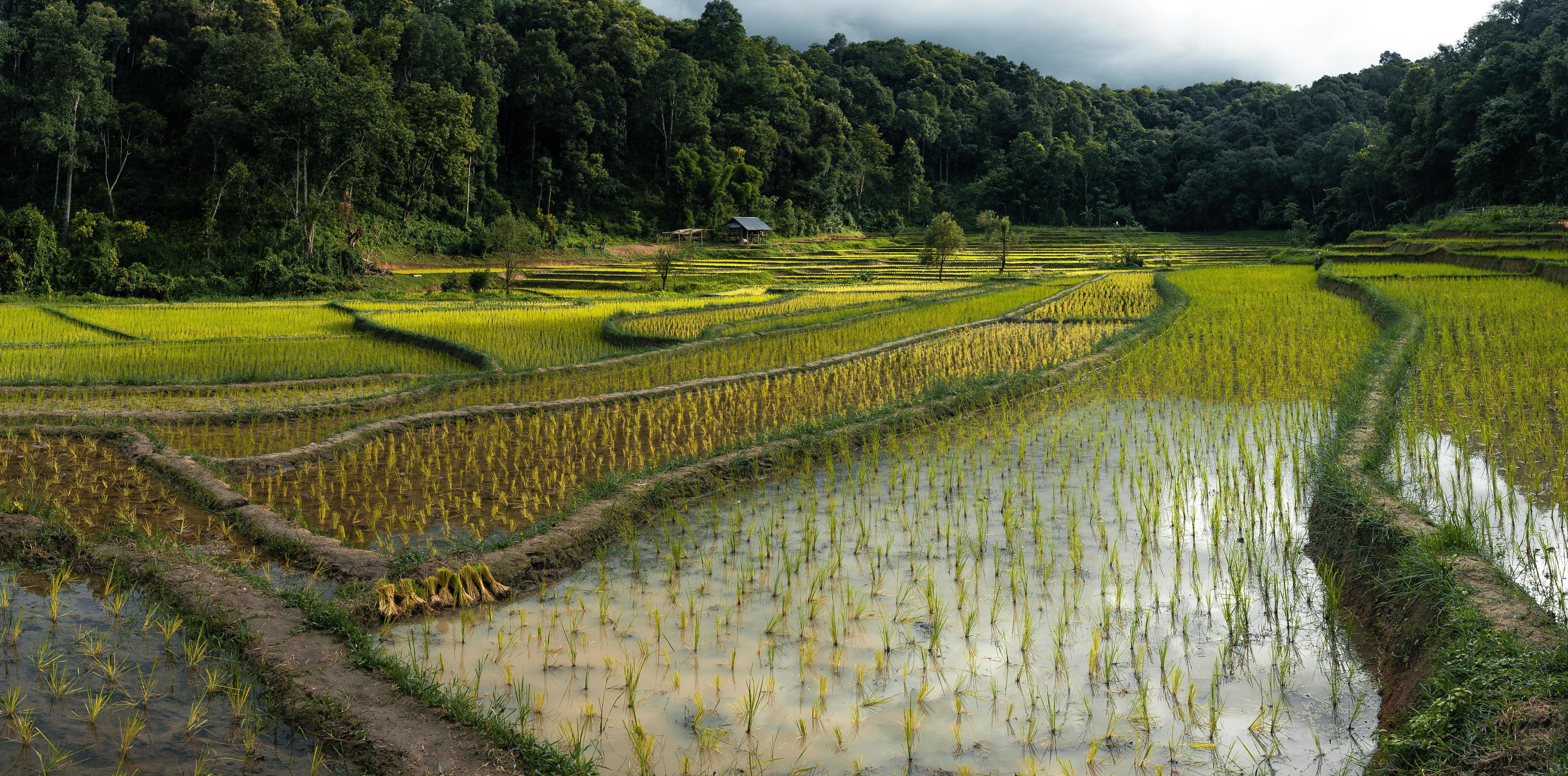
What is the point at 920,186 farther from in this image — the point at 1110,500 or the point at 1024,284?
the point at 1110,500

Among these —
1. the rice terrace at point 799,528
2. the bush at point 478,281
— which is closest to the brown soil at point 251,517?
the rice terrace at point 799,528

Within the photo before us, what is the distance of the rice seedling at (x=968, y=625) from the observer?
2934 millimetres

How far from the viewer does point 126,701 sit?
10.3 feet

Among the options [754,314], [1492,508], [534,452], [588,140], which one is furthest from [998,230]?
[1492,508]

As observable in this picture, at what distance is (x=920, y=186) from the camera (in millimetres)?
66938

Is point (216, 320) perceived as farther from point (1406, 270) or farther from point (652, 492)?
point (1406, 270)

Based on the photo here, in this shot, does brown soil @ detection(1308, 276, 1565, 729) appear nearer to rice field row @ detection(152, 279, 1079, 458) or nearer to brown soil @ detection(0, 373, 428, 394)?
rice field row @ detection(152, 279, 1079, 458)

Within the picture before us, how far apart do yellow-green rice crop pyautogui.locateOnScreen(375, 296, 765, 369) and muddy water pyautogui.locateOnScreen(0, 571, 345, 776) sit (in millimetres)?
7290

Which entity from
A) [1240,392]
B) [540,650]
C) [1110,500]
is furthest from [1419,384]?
[540,650]

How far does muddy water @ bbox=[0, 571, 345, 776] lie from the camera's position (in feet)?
9.16

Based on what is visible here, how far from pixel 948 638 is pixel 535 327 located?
13256 millimetres

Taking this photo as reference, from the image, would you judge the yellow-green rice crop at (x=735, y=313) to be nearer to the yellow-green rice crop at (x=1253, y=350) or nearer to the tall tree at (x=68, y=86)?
the yellow-green rice crop at (x=1253, y=350)

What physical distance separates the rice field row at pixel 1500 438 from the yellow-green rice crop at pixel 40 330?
16025mm

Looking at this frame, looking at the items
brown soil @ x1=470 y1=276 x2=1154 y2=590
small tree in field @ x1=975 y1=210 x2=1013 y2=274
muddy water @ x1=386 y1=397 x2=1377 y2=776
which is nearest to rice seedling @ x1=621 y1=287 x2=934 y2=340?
brown soil @ x1=470 y1=276 x2=1154 y2=590
